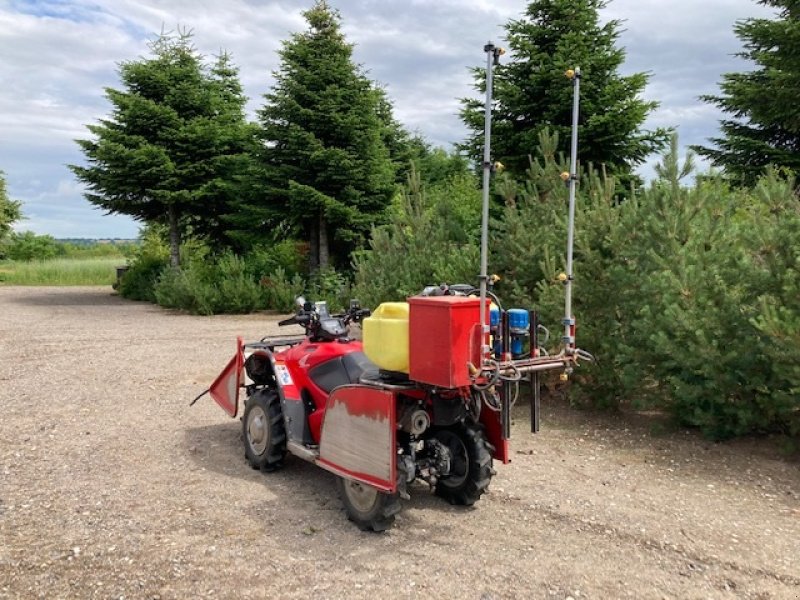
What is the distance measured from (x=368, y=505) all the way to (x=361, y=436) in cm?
42

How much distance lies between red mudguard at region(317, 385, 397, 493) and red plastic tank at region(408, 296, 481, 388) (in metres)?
0.29

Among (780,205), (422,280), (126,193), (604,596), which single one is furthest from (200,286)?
(604,596)

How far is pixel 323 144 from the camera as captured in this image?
18.9m

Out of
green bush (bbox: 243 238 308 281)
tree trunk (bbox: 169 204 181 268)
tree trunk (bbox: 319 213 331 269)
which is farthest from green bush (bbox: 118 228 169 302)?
tree trunk (bbox: 319 213 331 269)

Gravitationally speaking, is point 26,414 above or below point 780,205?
below

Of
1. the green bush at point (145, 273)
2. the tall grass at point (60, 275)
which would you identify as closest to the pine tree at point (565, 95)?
the green bush at point (145, 273)

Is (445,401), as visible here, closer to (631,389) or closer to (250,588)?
(250,588)

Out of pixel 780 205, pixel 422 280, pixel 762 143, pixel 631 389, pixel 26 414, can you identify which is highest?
pixel 762 143

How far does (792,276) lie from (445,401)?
2.75 meters

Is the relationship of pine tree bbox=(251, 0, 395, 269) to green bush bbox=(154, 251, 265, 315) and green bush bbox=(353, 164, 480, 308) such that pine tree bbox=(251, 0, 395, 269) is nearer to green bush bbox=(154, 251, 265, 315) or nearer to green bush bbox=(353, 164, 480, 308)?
green bush bbox=(154, 251, 265, 315)

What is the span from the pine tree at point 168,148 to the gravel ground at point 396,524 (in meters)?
14.8

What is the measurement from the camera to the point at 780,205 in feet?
18.5

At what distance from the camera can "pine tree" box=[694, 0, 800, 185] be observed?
16000mm

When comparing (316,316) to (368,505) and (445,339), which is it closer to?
(368,505)
